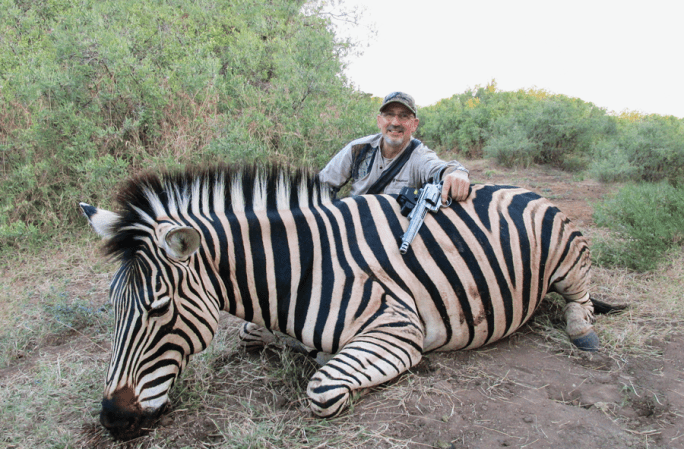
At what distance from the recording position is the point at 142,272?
1.90 metres

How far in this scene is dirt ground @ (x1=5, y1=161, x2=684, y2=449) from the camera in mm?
1970

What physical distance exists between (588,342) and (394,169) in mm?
2010

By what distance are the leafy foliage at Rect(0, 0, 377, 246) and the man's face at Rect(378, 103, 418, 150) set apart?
189 cm

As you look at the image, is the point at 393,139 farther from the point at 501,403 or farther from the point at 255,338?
the point at 501,403

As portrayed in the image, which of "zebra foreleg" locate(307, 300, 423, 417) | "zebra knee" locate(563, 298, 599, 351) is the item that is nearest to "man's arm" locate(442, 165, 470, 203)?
"zebra foreleg" locate(307, 300, 423, 417)

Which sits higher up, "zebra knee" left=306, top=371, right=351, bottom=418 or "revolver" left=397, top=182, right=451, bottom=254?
"revolver" left=397, top=182, right=451, bottom=254

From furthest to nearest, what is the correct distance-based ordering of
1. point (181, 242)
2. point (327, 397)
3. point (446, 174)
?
point (446, 174)
point (327, 397)
point (181, 242)

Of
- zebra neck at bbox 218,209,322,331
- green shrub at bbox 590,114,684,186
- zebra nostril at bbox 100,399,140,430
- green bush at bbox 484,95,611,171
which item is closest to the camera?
zebra nostril at bbox 100,399,140,430

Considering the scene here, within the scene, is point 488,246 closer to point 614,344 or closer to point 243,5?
point 614,344

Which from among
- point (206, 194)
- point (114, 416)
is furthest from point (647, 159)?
point (114, 416)

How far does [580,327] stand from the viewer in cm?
283

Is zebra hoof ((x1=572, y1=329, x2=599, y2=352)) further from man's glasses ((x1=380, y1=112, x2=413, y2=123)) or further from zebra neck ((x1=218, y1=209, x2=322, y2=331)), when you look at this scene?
man's glasses ((x1=380, y1=112, x2=413, y2=123))

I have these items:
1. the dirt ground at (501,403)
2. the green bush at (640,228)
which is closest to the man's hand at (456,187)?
the dirt ground at (501,403)

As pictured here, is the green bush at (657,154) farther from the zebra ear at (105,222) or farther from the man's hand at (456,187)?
the zebra ear at (105,222)
